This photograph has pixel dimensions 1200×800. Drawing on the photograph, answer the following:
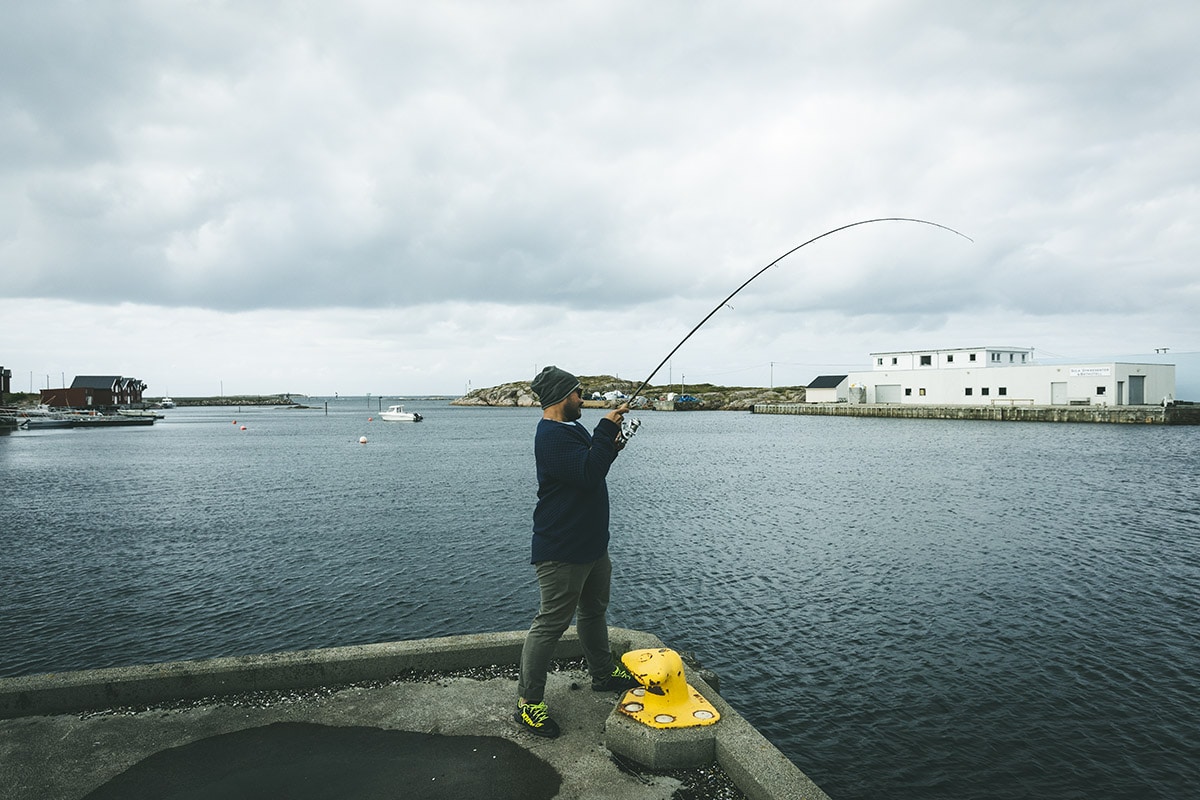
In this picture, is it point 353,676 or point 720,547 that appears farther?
point 720,547

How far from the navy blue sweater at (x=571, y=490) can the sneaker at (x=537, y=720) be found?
111 centimetres

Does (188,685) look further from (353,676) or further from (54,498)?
(54,498)

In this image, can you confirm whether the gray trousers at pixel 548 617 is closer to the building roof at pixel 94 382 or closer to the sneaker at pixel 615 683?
the sneaker at pixel 615 683

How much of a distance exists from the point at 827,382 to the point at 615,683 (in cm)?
11122

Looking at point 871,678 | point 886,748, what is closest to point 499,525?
point 871,678

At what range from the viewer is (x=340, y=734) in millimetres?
5086

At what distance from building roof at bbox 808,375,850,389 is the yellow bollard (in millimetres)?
108001

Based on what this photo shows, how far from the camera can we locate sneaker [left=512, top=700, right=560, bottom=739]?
5008 millimetres

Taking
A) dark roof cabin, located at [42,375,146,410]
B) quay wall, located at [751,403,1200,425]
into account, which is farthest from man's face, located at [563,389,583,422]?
dark roof cabin, located at [42,375,146,410]

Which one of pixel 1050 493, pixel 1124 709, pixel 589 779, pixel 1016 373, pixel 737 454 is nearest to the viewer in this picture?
pixel 589 779

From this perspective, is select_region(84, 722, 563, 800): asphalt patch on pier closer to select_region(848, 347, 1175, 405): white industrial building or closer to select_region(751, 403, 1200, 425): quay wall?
select_region(751, 403, 1200, 425): quay wall

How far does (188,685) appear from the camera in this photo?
18.5 ft

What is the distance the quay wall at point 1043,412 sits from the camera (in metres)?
64.4

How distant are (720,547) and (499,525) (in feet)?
25.6
